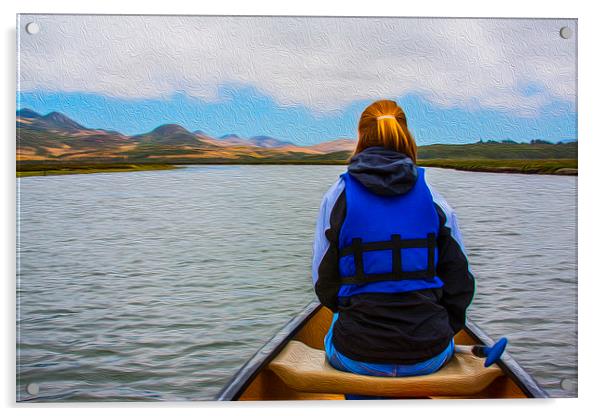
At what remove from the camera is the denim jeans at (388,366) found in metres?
2.38

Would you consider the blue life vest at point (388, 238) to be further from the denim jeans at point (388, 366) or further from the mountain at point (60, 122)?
the mountain at point (60, 122)

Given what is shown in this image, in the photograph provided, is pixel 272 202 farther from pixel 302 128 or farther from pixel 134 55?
pixel 134 55

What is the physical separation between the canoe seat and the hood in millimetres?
635

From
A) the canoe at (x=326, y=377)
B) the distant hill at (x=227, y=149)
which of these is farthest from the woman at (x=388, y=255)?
the distant hill at (x=227, y=149)

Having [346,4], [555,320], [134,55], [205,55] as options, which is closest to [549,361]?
[555,320]

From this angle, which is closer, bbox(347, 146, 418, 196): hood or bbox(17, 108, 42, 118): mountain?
bbox(347, 146, 418, 196): hood

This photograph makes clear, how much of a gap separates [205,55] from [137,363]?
137 cm

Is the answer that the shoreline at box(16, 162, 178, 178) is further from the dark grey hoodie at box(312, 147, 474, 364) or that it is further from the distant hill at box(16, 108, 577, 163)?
the dark grey hoodie at box(312, 147, 474, 364)

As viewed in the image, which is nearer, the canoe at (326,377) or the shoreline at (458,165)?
the canoe at (326,377)

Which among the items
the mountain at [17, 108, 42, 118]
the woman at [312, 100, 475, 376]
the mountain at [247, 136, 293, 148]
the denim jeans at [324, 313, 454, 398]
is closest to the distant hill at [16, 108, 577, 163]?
the mountain at [247, 136, 293, 148]

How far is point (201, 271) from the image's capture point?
3.24 m

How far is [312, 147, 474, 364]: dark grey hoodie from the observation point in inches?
89.6

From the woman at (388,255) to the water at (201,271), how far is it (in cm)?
88
